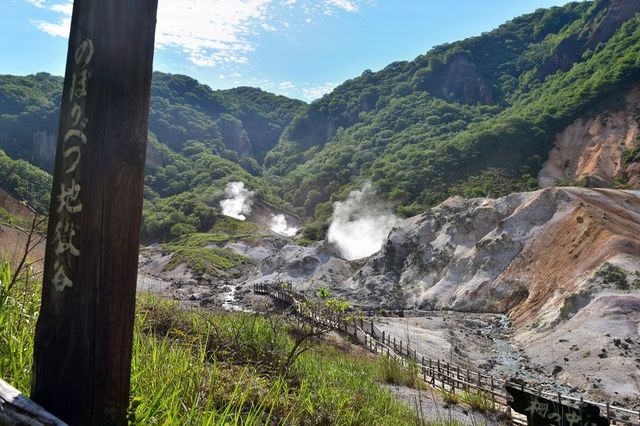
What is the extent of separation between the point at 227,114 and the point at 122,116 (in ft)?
565

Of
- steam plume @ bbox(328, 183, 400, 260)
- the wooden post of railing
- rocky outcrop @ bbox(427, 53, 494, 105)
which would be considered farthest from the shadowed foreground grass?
rocky outcrop @ bbox(427, 53, 494, 105)

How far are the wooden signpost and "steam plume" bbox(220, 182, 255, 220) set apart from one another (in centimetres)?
9126

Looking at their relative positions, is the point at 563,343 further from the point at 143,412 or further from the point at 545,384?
the point at 143,412

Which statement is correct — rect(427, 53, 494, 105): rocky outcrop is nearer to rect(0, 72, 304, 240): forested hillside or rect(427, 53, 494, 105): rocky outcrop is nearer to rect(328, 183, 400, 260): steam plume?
rect(328, 183, 400, 260): steam plume

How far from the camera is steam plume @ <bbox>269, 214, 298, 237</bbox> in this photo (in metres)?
92.5

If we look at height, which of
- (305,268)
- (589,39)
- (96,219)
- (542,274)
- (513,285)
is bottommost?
(305,268)

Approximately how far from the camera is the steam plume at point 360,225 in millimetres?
54969

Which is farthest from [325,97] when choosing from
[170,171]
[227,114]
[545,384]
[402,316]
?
[545,384]

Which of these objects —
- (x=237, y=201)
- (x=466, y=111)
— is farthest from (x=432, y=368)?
(x=466, y=111)

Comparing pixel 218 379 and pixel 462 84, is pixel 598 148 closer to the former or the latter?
pixel 462 84

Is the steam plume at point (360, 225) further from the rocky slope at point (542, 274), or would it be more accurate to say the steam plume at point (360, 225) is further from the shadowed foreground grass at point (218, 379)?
the shadowed foreground grass at point (218, 379)

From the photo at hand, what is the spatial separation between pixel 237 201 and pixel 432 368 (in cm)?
8816

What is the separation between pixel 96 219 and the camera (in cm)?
193

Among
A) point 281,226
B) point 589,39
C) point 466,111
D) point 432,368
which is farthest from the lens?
point 466,111
